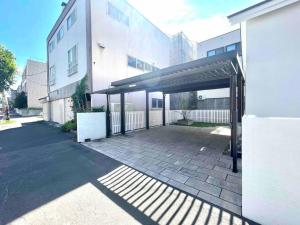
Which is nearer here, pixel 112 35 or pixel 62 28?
pixel 112 35

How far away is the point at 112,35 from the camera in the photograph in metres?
10.0

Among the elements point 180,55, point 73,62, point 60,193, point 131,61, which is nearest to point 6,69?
point 73,62

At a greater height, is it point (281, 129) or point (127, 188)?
point (281, 129)

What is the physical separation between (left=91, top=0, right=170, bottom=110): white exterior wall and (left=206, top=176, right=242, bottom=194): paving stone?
729cm

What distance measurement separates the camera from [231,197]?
2707 millimetres

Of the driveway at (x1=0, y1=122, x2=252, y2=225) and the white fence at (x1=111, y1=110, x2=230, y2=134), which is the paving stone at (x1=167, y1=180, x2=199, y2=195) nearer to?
the driveway at (x1=0, y1=122, x2=252, y2=225)

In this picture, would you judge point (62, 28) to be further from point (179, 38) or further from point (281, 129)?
point (281, 129)

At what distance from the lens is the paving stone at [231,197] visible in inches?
102

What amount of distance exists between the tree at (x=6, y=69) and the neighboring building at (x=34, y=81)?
930 cm

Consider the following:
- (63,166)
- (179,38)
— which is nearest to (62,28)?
(179,38)

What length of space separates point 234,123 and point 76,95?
8.51 meters

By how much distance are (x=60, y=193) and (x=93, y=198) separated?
2.37ft

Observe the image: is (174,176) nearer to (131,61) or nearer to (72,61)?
(131,61)

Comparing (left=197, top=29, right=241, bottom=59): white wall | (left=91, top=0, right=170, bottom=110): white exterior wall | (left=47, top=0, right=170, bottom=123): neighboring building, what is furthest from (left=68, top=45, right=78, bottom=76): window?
(left=197, top=29, right=241, bottom=59): white wall
